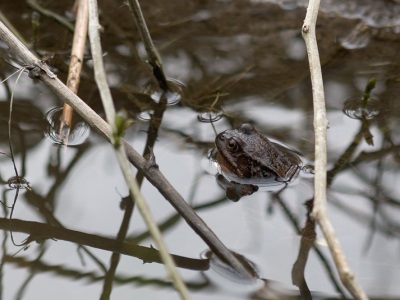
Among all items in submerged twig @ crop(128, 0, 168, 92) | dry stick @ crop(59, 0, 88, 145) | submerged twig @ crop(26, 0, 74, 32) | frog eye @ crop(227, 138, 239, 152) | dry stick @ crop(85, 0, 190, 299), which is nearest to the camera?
dry stick @ crop(85, 0, 190, 299)

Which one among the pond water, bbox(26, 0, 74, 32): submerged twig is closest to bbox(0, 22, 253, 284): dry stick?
the pond water

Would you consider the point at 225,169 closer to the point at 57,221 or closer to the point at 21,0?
the point at 57,221

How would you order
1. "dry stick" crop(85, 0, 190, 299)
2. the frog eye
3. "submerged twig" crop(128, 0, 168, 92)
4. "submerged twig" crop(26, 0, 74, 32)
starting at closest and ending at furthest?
"dry stick" crop(85, 0, 190, 299)
"submerged twig" crop(128, 0, 168, 92)
the frog eye
"submerged twig" crop(26, 0, 74, 32)

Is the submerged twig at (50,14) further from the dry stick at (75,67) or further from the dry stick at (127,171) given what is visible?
the dry stick at (127,171)

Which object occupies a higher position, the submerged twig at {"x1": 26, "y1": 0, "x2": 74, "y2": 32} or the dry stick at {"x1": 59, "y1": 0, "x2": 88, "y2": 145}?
the submerged twig at {"x1": 26, "y1": 0, "x2": 74, "y2": 32}

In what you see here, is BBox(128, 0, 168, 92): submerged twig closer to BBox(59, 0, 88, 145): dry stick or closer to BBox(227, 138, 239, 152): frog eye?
BBox(59, 0, 88, 145): dry stick

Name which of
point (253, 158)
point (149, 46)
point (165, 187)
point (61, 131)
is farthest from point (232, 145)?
point (61, 131)

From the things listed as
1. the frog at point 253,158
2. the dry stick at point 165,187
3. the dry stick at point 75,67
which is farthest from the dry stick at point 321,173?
the dry stick at point 75,67

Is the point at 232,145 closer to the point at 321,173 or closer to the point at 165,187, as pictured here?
the point at 165,187

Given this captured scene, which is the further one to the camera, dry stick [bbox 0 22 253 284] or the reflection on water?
the reflection on water
